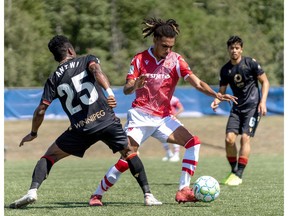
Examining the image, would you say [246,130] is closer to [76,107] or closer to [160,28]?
[160,28]

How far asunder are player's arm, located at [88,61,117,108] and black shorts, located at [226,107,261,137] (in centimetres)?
389

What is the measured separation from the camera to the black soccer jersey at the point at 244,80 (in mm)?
11703

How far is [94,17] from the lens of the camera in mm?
41969

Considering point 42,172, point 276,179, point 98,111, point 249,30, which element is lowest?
point 249,30

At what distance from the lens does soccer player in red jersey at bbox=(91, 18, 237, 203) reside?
908 centimetres

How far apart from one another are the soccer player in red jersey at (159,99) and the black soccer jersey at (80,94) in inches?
24.3

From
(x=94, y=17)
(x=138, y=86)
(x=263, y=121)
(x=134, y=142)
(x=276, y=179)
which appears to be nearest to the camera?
(x=138, y=86)

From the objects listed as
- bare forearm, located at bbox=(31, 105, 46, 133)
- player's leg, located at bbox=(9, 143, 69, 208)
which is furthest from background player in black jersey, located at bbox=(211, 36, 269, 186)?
bare forearm, located at bbox=(31, 105, 46, 133)

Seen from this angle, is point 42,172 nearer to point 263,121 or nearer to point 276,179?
point 276,179

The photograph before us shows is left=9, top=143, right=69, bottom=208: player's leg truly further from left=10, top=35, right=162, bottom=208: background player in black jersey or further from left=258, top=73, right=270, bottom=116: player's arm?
left=258, top=73, right=270, bottom=116: player's arm

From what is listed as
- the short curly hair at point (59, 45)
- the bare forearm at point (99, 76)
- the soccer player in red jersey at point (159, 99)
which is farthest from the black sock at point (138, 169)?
the short curly hair at point (59, 45)

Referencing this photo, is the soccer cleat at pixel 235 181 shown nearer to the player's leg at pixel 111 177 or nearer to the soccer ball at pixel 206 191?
the soccer ball at pixel 206 191

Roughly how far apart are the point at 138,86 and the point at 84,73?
1.95 feet

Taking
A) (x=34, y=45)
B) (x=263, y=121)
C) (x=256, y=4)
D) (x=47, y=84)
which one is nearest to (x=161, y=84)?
(x=47, y=84)
